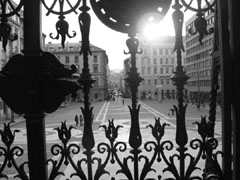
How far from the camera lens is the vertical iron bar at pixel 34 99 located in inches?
76.0

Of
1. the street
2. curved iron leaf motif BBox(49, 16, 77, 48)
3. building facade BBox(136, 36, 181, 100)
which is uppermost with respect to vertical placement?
building facade BBox(136, 36, 181, 100)

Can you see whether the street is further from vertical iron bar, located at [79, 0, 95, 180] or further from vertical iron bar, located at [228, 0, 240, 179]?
vertical iron bar, located at [228, 0, 240, 179]

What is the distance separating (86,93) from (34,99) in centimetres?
43

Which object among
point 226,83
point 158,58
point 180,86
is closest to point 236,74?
point 226,83

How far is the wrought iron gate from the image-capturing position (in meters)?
1.95

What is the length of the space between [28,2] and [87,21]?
0.51m

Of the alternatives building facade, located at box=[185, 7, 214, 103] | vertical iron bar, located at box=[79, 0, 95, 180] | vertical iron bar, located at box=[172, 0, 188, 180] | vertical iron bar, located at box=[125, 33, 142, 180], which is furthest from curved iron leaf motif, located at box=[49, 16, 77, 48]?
building facade, located at box=[185, 7, 214, 103]

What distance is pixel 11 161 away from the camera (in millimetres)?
2061

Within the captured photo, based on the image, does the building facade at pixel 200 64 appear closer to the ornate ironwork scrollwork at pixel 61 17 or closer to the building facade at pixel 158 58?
the building facade at pixel 158 58

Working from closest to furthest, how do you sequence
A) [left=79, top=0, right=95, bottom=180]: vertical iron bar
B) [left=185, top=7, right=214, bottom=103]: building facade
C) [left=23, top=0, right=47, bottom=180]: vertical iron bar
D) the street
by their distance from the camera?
[left=23, top=0, right=47, bottom=180]: vertical iron bar → [left=79, top=0, right=95, bottom=180]: vertical iron bar → the street → [left=185, top=7, right=214, bottom=103]: building facade

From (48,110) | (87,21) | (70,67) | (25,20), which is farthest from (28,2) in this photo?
(48,110)

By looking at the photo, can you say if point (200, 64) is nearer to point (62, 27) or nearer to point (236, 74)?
point (236, 74)

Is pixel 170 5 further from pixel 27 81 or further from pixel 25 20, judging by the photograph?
pixel 27 81

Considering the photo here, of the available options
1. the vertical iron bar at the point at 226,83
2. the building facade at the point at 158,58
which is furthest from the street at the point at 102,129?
the building facade at the point at 158,58
